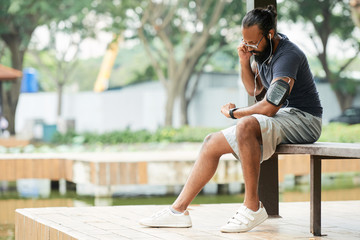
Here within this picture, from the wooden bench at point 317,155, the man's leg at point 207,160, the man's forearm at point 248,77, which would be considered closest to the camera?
the wooden bench at point 317,155

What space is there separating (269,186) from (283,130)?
2.58ft

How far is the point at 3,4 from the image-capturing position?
1827cm

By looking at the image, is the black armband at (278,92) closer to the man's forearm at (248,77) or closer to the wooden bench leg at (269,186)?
the man's forearm at (248,77)

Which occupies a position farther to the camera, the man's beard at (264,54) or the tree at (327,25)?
the tree at (327,25)

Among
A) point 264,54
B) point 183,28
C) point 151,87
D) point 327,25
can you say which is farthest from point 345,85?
point 264,54

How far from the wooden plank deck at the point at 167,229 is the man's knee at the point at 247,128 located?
491 mm

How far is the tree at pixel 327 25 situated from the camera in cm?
2292

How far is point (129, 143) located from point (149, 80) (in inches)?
518

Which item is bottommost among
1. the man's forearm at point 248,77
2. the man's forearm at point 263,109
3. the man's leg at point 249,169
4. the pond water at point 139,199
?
the pond water at point 139,199

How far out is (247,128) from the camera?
3.32 m

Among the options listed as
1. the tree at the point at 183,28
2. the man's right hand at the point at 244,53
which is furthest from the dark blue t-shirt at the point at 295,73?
the tree at the point at 183,28

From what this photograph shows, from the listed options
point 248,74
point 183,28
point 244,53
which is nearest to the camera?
point 244,53

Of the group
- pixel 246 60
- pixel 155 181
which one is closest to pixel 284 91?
pixel 246 60

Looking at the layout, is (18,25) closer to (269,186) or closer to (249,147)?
(269,186)
